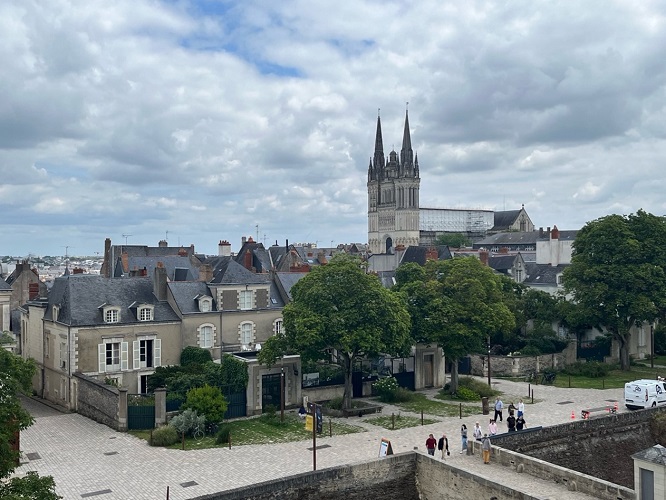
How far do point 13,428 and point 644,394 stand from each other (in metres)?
30.2

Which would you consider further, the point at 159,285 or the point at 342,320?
the point at 159,285

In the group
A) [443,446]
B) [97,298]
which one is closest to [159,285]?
[97,298]

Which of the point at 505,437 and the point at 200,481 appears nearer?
the point at 200,481

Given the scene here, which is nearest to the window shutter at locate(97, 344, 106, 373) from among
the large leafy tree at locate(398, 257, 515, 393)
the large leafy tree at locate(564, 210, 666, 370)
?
the large leafy tree at locate(398, 257, 515, 393)

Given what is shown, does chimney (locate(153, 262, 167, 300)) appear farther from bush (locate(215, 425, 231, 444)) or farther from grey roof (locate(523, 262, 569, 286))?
grey roof (locate(523, 262, 569, 286))

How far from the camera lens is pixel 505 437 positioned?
26.3 metres

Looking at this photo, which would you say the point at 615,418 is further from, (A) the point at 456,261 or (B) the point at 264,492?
(B) the point at 264,492

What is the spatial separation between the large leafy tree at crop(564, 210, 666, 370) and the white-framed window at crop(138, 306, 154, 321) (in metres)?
29.3

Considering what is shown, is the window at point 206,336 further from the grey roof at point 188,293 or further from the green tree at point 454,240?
the green tree at point 454,240

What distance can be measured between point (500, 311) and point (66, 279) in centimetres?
2573

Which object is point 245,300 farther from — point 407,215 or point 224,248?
point 407,215

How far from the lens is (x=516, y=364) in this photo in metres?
45.5

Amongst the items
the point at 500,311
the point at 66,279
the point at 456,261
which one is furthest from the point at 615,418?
the point at 66,279

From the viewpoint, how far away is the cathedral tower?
164375mm
